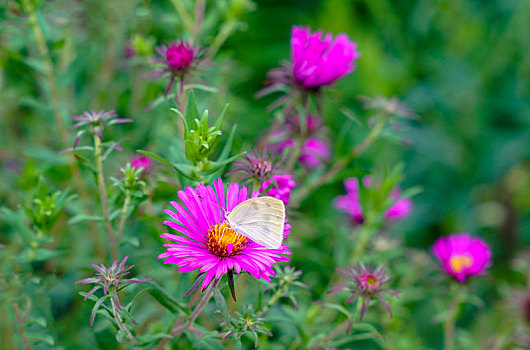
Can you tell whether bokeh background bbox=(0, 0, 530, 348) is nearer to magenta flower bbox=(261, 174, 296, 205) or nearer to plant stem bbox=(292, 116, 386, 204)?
plant stem bbox=(292, 116, 386, 204)

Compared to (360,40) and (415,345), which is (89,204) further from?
(360,40)

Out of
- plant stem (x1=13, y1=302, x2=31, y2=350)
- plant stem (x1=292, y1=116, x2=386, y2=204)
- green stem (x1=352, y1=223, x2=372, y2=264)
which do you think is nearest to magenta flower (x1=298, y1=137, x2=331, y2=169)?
plant stem (x1=292, y1=116, x2=386, y2=204)

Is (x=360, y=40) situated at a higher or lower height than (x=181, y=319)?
higher

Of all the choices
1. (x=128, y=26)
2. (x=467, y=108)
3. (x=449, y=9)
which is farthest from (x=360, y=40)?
(x=128, y=26)

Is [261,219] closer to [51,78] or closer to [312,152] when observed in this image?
[312,152]

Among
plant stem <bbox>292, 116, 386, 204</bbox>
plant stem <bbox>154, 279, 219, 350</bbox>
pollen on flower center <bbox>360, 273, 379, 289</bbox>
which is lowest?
plant stem <bbox>154, 279, 219, 350</bbox>
